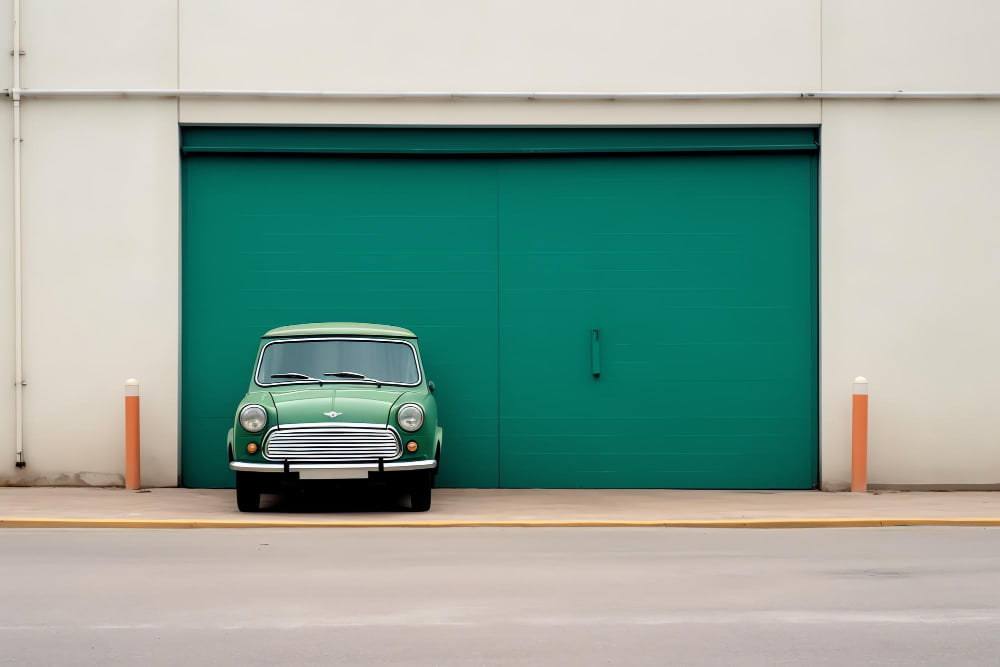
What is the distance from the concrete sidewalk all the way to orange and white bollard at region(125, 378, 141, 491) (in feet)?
0.95

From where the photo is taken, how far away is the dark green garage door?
14.9m

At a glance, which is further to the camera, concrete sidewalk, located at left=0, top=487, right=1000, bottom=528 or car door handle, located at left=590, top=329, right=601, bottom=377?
car door handle, located at left=590, top=329, right=601, bottom=377

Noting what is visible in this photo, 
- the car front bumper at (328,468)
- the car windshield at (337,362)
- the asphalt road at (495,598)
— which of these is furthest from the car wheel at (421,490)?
the car windshield at (337,362)

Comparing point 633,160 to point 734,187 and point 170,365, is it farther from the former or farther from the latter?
point 170,365

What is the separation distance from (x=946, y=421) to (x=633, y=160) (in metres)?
4.61

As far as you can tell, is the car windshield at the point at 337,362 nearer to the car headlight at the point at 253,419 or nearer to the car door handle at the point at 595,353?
the car headlight at the point at 253,419

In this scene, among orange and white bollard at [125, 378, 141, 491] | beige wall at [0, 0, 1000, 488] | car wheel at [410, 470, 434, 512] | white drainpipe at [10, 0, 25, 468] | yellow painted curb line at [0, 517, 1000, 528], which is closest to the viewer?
yellow painted curb line at [0, 517, 1000, 528]

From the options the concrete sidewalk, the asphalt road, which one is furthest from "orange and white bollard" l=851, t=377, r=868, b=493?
the asphalt road

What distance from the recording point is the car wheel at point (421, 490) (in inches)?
476

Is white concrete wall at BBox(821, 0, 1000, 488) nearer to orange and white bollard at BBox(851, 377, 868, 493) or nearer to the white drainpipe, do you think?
orange and white bollard at BBox(851, 377, 868, 493)

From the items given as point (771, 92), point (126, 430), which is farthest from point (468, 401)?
point (771, 92)

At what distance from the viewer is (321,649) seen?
631 centimetres

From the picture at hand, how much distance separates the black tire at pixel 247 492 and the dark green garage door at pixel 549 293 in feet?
8.82

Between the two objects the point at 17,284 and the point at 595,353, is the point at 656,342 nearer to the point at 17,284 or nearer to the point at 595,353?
the point at 595,353
